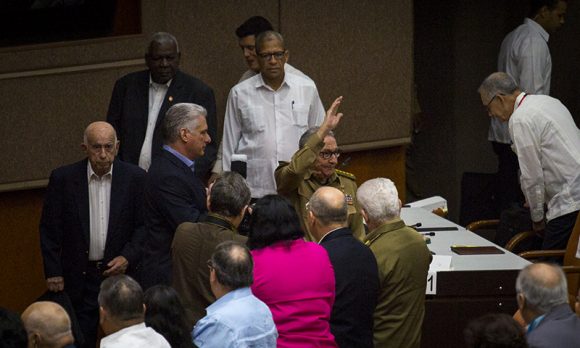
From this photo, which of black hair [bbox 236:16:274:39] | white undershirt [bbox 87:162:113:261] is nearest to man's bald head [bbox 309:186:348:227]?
white undershirt [bbox 87:162:113:261]

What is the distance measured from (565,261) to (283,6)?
2.82m

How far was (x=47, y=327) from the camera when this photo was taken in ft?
14.4

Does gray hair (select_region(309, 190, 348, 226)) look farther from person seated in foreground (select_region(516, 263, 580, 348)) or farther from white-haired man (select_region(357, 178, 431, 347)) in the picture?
person seated in foreground (select_region(516, 263, 580, 348))

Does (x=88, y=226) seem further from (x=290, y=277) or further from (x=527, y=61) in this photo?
(x=527, y=61)

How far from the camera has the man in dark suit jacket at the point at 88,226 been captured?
6.80 m

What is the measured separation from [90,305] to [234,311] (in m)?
2.38

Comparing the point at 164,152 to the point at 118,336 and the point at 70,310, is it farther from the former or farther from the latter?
the point at 118,336

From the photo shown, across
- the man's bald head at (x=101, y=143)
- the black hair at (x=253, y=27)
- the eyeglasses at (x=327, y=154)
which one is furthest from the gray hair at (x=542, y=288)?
the black hair at (x=253, y=27)

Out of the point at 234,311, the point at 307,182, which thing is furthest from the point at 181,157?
the point at 234,311

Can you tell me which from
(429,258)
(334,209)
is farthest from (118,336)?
(429,258)

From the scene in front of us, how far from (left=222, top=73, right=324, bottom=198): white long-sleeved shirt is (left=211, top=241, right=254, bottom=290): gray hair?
2.81 m

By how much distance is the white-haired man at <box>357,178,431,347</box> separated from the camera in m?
5.57

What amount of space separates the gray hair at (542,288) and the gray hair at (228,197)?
1.24 metres

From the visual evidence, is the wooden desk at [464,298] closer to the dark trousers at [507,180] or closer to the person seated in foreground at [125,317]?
the person seated in foreground at [125,317]
